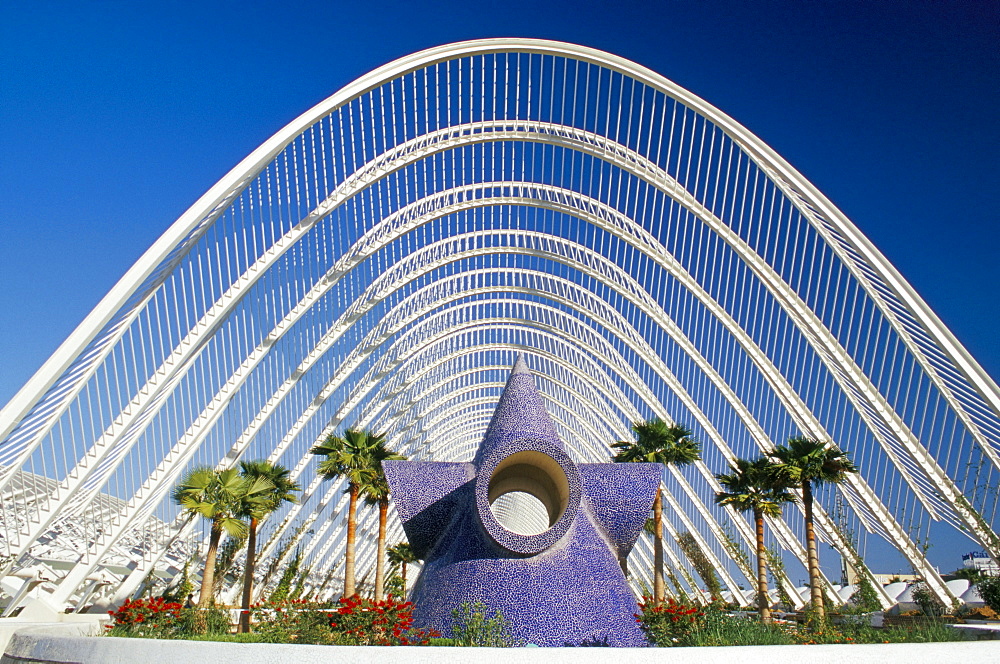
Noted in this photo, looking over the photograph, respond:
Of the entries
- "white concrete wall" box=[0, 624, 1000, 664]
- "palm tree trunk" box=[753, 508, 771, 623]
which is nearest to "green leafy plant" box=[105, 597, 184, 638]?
"white concrete wall" box=[0, 624, 1000, 664]

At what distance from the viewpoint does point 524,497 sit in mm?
23953

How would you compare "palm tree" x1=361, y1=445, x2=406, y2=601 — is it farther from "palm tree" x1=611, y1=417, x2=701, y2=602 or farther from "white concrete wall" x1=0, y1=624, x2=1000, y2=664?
"white concrete wall" x1=0, y1=624, x2=1000, y2=664

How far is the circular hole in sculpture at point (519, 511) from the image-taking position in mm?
23688

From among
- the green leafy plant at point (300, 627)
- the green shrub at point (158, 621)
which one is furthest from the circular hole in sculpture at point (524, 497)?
the green shrub at point (158, 621)

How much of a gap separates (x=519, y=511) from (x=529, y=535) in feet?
A: 11.5

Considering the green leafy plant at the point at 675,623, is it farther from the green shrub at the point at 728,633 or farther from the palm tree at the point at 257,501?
the palm tree at the point at 257,501

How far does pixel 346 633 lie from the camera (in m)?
12.7

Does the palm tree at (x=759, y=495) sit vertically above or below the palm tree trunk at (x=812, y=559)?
above

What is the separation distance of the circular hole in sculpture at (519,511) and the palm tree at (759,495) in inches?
336

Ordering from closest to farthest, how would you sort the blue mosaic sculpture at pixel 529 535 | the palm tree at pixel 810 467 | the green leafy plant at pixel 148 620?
Result: the green leafy plant at pixel 148 620, the blue mosaic sculpture at pixel 529 535, the palm tree at pixel 810 467

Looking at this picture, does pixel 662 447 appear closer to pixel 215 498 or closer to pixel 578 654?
pixel 215 498

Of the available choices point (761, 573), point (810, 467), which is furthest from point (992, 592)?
point (761, 573)

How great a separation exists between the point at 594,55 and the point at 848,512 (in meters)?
21.9

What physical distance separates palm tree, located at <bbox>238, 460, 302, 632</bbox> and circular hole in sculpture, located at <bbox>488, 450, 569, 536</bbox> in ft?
28.1
